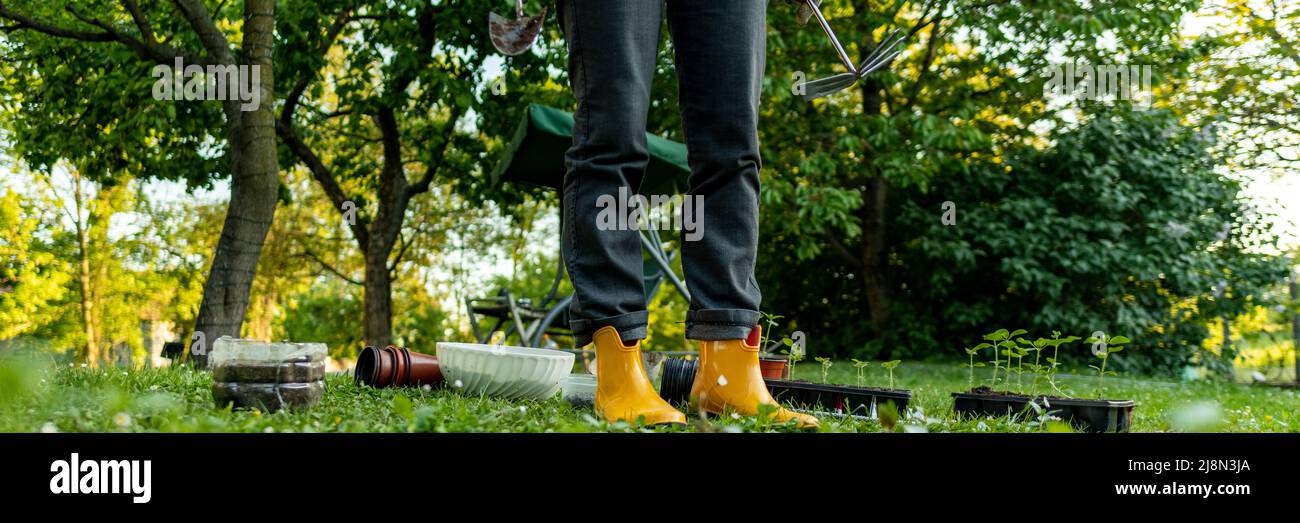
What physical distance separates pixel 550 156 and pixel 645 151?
3.19 m

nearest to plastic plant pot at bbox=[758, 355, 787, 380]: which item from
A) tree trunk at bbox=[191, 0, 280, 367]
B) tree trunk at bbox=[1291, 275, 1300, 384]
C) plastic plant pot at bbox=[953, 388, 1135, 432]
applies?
plastic plant pot at bbox=[953, 388, 1135, 432]

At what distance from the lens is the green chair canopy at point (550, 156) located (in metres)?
4.51

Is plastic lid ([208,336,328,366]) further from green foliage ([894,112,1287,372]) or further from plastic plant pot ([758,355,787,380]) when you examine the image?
green foliage ([894,112,1287,372])

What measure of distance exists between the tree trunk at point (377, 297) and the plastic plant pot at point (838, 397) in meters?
7.53

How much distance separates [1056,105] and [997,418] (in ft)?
29.7

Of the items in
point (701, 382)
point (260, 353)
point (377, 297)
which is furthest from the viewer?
point (377, 297)

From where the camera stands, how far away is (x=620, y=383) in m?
1.56

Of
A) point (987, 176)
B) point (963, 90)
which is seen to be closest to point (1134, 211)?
point (987, 176)

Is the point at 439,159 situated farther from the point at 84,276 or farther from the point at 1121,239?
the point at 84,276

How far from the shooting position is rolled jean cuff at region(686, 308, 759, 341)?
162cm

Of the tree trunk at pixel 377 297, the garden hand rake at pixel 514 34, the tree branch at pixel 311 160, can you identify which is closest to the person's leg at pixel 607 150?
the garden hand rake at pixel 514 34

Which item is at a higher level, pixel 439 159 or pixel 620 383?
pixel 439 159

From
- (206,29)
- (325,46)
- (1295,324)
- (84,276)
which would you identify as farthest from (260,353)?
(84,276)
